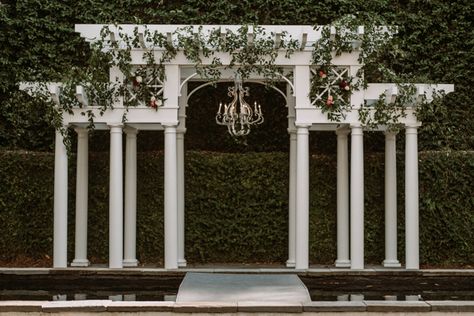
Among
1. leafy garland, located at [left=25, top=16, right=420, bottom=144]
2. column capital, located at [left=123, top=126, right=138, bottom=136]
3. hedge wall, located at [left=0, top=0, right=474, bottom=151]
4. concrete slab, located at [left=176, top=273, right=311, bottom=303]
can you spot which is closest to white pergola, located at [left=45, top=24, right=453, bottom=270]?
leafy garland, located at [left=25, top=16, right=420, bottom=144]

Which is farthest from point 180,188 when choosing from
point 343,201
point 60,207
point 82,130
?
point 343,201

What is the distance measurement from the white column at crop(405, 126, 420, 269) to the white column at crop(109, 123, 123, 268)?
5166mm

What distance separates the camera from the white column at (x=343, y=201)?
628 inches

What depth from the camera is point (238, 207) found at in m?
16.5

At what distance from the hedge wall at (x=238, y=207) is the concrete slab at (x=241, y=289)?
12.2 ft

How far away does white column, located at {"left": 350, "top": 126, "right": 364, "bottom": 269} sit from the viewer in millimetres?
14680

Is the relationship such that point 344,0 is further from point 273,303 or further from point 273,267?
point 273,303

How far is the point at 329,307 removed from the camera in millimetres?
8891

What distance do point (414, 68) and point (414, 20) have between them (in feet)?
3.60

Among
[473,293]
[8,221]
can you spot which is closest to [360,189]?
[473,293]

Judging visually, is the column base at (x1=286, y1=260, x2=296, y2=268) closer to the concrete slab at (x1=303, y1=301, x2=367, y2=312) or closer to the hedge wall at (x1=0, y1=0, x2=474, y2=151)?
the hedge wall at (x1=0, y1=0, x2=474, y2=151)

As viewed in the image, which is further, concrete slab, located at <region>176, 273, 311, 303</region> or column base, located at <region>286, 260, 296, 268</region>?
column base, located at <region>286, 260, 296, 268</region>

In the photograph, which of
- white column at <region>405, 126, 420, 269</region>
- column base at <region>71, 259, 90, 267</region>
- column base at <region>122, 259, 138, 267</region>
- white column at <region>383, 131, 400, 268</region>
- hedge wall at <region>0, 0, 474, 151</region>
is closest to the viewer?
white column at <region>405, 126, 420, 269</region>

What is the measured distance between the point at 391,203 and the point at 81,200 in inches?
229
